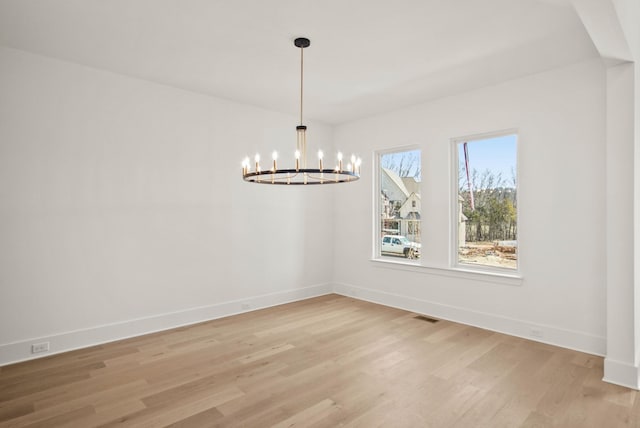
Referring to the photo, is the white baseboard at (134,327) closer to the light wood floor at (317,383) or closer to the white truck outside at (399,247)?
the light wood floor at (317,383)

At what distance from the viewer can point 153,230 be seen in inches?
167

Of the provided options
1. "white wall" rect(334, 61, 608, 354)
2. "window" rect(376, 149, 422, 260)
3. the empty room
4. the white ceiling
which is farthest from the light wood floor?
the white ceiling

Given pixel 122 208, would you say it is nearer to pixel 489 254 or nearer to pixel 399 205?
pixel 399 205

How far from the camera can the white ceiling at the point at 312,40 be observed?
8.95 feet

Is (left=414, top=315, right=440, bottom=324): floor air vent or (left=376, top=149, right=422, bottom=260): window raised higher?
(left=376, top=149, right=422, bottom=260): window

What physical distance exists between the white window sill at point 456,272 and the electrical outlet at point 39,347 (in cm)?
413

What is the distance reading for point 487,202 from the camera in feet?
14.8

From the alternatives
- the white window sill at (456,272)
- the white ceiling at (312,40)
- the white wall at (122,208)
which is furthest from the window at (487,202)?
the white wall at (122,208)

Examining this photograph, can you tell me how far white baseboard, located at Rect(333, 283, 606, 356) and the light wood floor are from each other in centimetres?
14

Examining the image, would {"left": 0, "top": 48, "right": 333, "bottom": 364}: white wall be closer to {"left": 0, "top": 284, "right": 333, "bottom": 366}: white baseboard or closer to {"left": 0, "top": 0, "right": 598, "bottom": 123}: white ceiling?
{"left": 0, "top": 284, "right": 333, "bottom": 366}: white baseboard

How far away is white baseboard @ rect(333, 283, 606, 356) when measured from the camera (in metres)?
3.60

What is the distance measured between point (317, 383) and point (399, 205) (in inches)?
124

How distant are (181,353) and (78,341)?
112 centimetres

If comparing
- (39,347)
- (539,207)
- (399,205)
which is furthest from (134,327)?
(539,207)
